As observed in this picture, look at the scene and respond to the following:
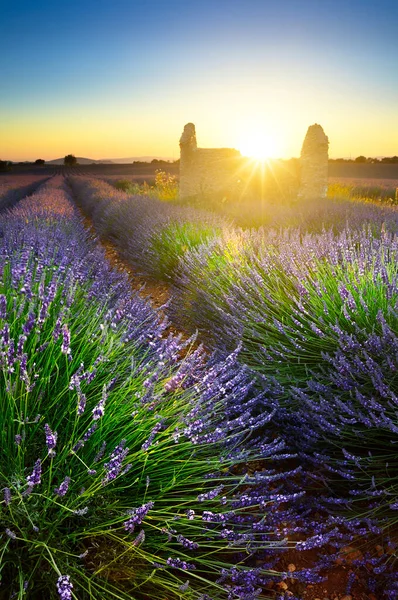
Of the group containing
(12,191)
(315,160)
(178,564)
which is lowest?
(178,564)

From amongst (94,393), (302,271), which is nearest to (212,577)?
(94,393)

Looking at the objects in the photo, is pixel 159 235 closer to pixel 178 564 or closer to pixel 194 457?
pixel 194 457

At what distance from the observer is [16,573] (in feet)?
4.47

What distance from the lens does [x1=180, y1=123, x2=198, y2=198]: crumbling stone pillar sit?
14578 mm

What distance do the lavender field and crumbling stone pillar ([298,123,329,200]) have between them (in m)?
10.9

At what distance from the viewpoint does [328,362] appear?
253 cm

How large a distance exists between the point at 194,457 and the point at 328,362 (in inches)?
38.6

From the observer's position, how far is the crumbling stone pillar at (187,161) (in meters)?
14.6

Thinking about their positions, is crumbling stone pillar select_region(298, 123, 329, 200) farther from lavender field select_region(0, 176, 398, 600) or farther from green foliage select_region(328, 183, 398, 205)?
lavender field select_region(0, 176, 398, 600)

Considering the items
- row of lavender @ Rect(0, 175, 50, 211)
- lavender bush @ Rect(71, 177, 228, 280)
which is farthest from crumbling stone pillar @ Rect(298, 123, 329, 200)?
row of lavender @ Rect(0, 175, 50, 211)

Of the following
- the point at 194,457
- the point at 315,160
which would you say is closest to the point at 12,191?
the point at 315,160

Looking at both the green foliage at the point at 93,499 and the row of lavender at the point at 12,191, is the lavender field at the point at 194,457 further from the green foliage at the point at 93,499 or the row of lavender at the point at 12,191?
the row of lavender at the point at 12,191

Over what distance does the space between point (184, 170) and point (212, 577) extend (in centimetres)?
1380

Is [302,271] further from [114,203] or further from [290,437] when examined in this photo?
[114,203]
